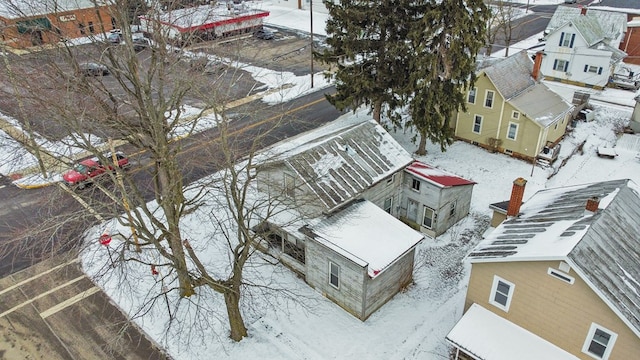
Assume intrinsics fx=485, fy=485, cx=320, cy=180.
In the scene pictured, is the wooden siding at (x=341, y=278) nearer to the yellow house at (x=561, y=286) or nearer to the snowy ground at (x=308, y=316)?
the snowy ground at (x=308, y=316)

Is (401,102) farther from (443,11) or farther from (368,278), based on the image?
(368,278)

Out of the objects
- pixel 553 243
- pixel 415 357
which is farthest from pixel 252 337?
pixel 553 243

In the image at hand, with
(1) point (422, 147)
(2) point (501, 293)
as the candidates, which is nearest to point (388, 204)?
(2) point (501, 293)

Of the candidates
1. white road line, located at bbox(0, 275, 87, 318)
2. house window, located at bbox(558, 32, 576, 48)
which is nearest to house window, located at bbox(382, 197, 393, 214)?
white road line, located at bbox(0, 275, 87, 318)

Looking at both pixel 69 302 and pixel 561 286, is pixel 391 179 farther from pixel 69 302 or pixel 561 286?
pixel 69 302

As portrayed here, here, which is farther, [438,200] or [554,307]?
[438,200]

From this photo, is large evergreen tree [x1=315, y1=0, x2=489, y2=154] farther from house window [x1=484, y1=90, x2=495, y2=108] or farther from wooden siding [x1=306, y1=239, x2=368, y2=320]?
wooden siding [x1=306, y1=239, x2=368, y2=320]

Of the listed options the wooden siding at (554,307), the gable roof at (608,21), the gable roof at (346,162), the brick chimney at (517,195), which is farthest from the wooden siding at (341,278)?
the gable roof at (608,21)
